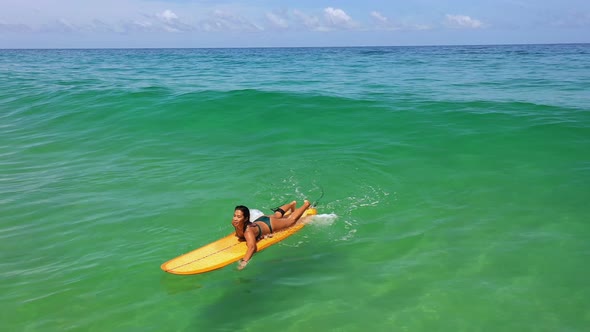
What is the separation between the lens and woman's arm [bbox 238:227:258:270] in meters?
6.79

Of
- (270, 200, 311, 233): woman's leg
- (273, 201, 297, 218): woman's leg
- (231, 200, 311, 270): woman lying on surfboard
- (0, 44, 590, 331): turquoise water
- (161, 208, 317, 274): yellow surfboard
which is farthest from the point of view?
(273, 201, 297, 218): woman's leg

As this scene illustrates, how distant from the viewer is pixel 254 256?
7445 mm

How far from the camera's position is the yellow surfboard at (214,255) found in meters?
6.62

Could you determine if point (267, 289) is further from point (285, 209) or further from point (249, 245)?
point (285, 209)

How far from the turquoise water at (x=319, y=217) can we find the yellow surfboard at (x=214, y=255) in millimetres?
199

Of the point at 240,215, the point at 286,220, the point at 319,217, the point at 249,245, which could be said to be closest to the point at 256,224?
the point at 240,215

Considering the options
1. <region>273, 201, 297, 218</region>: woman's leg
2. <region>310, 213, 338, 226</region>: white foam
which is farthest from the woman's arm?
<region>310, 213, 338, 226</region>: white foam

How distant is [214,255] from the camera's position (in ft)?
23.1

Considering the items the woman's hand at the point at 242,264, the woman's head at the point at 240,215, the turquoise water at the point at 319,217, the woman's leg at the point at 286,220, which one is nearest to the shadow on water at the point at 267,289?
the turquoise water at the point at 319,217

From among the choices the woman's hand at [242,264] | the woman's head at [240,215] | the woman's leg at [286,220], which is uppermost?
the woman's head at [240,215]

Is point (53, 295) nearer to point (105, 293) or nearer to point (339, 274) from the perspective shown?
point (105, 293)

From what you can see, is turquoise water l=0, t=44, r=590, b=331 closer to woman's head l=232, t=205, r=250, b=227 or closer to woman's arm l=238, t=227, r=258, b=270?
woman's arm l=238, t=227, r=258, b=270

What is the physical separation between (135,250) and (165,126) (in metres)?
9.49

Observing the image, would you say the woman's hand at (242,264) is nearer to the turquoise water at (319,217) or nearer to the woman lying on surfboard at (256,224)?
the woman lying on surfboard at (256,224)
